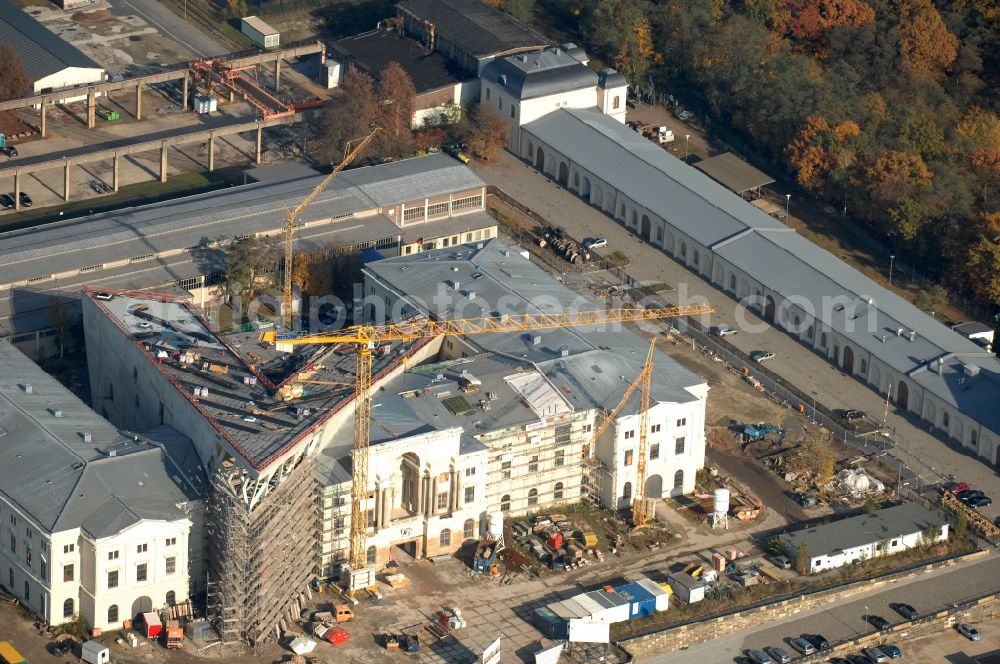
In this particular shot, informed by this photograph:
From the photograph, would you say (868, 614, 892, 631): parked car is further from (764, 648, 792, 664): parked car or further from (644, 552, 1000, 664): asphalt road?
(764, 648, 792, 664): parked car

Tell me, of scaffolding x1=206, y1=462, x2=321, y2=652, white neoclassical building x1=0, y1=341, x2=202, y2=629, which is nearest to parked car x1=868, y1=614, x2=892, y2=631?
scaffolding x1=206, y1=462, x2=321, y2=652

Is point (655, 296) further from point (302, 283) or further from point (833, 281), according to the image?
point (302, 283)

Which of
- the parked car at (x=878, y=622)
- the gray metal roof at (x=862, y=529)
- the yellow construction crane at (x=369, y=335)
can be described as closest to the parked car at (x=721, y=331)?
the yellow construction crane at (x=369, y=335)

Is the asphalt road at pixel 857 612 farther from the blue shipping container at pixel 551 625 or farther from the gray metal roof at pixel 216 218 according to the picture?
the gray metal roof at pixel 216 218

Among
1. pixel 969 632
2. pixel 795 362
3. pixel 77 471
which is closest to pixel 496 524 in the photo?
pixel 77 471

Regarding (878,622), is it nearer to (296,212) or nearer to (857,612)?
(857,612)

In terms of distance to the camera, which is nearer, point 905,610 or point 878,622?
point 878,622

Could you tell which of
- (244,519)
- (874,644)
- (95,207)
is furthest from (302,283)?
(874,644)
